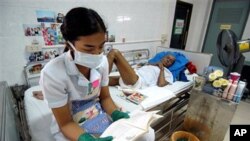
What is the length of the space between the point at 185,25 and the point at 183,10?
1.30 feet

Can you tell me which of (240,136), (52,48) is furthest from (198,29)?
(52,48)

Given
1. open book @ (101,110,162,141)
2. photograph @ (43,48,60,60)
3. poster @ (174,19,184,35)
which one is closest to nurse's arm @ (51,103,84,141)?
open book @ (101,110,162,141)

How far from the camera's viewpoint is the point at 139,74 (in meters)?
1.95

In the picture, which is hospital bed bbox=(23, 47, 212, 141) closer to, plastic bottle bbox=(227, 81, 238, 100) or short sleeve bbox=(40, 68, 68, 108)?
short sleeve bbox=(40, 68, 68, 108)

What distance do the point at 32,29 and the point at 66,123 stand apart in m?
1.17

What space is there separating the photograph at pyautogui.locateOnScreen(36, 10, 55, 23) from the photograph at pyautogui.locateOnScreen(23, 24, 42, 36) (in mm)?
75

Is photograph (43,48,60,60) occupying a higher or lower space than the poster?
lower

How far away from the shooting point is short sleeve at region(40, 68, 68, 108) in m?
0.75

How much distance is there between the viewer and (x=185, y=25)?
→ 3785mm

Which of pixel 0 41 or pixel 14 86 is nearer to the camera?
pixel 0 41

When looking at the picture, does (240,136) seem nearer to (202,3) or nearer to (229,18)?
(229,18)

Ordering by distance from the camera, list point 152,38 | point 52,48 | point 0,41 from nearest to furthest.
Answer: point 0,41, point 52,48, point 152,38

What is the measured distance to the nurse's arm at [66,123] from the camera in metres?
0.79

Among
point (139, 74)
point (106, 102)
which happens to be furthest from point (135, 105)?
point (139, 74)
